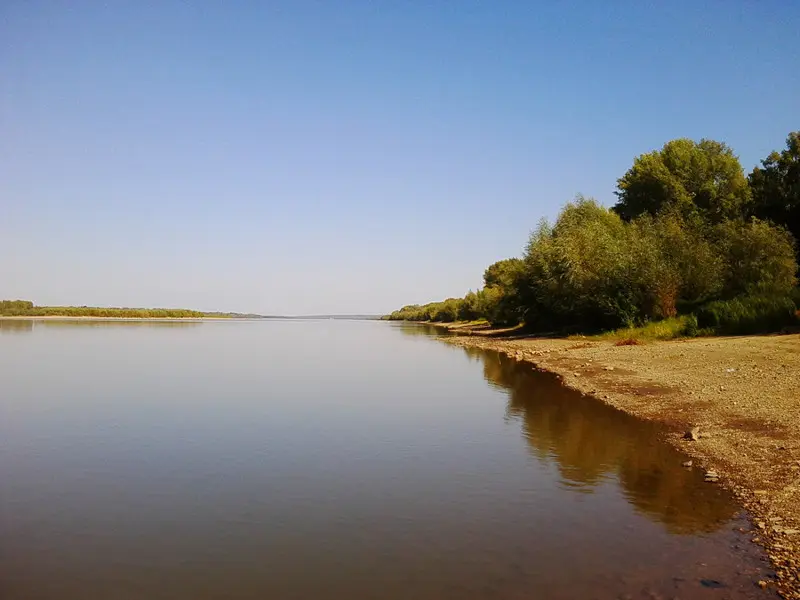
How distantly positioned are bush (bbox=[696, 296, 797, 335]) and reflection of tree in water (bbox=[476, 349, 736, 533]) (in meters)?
16.8

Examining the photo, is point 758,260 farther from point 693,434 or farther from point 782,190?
point 693,434

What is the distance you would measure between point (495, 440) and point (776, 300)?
26.2 meters

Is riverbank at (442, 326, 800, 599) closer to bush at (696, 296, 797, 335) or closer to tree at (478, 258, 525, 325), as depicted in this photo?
bush at (696, 296, 797, 335)

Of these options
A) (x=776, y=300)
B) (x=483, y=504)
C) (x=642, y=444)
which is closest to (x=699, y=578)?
(x=483, y=504)

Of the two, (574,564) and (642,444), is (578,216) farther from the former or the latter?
(574,564)

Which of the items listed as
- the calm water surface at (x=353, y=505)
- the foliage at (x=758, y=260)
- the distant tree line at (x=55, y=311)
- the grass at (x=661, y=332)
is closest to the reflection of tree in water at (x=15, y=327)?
the distant tree line at (x=55, y=311)

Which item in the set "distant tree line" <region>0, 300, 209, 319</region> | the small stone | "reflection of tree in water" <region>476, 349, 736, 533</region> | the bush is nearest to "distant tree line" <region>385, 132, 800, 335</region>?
the bush

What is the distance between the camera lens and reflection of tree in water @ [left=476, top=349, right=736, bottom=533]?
982 centimetres

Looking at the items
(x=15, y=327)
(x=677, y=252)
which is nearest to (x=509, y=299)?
(x=677, y=252)

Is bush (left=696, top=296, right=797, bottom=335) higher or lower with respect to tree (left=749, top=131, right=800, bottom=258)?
lower

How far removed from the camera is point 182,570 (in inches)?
297

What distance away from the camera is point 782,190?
4809 cm

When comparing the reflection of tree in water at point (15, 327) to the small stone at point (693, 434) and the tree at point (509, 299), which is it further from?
the small stone at point (693, 434)

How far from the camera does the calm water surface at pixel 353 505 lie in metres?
7.29
